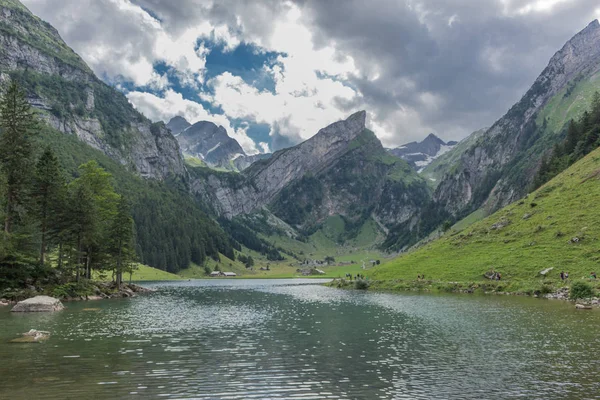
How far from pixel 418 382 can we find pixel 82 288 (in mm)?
76807

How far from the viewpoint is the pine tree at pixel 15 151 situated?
7225 centimetres

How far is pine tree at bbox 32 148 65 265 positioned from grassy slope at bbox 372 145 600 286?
84072mm

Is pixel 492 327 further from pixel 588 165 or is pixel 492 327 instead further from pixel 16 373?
pixel 588 165

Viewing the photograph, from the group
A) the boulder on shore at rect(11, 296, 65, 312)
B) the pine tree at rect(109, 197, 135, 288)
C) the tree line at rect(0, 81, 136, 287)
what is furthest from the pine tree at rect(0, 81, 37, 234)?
the pine tree at rect(109, 197, 135, 288)

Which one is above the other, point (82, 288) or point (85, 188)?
point (85, 188)

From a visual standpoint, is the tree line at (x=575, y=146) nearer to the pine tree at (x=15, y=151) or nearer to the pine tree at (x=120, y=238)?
the pine tree at (x=120, y=238)

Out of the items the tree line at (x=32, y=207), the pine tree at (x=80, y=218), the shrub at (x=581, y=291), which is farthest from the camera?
the pine tree at (x=80, y=218)

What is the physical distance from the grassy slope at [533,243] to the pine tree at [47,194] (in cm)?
8407

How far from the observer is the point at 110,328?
44.8 meters

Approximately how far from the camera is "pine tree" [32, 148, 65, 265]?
253 ft

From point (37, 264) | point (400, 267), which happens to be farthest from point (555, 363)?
point (400, 267)

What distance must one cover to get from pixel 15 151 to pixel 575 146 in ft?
595

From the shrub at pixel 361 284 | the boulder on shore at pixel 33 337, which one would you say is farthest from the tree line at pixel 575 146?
the boulder on shore at pixel 33 337

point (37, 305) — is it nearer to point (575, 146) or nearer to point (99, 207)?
point (99, 207)
